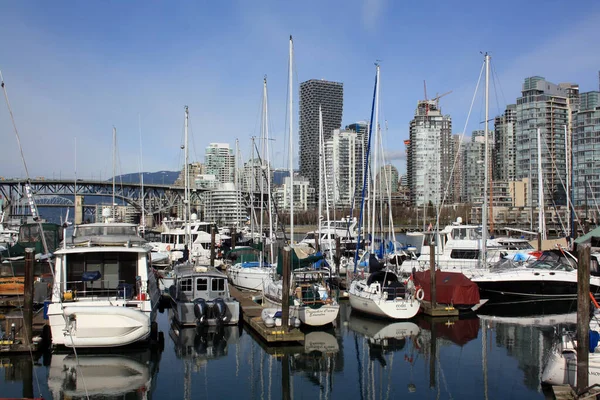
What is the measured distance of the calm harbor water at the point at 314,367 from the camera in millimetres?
15625

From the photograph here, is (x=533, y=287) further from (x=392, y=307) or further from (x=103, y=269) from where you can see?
(x=103, y=269)

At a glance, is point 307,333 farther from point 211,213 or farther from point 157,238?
point 211,213

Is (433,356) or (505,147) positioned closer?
(433,356)

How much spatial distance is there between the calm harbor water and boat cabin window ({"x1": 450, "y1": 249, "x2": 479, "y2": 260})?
10631 millimetres

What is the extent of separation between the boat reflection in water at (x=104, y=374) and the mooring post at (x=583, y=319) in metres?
10.8

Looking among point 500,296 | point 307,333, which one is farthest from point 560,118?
point 307,333

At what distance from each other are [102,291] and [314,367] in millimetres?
7263

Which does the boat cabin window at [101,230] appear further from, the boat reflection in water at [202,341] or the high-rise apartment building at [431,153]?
the high-rise apartment building at [431,153]

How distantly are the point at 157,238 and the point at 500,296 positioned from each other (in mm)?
36035

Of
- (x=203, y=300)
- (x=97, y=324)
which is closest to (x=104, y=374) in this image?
(x=97, y=324)

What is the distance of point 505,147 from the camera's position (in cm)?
17800

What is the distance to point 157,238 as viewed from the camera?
184 feet

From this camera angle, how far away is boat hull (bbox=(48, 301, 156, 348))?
1695 centimetres

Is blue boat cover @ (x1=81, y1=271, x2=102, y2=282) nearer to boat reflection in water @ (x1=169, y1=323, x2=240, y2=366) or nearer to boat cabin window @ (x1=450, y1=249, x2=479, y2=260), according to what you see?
boat reflection in water @ (x1=169, y1=323, x2=240, y2=366)
